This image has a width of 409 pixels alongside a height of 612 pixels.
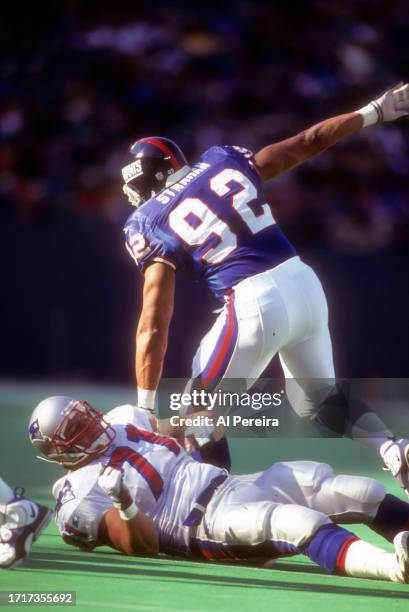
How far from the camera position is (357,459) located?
294 inches

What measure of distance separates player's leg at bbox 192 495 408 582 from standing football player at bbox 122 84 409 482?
0.67m

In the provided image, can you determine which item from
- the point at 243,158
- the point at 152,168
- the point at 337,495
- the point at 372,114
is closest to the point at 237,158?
the point at 243,158

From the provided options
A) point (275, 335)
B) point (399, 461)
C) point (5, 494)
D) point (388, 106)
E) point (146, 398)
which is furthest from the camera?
point (388, 106)

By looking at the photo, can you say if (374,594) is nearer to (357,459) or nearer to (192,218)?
(192,218)

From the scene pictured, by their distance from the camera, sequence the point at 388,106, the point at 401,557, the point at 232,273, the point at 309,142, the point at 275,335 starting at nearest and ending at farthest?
1. the point at 401,557
2. the point at 275,335
3. the point at 232,273
4. the point at 309,142
5. the point at 388,106

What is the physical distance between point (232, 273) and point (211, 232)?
8.1 inches

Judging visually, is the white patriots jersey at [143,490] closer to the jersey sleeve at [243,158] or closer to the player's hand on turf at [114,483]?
the player's hand on turf at [114,483]

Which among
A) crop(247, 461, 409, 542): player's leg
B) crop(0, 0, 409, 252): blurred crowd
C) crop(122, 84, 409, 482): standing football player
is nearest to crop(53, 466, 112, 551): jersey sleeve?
crop(247, 461, 409, 542): player's leg

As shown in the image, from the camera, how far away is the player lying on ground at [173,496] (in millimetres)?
4211

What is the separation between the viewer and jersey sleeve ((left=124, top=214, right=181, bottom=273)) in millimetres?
5242

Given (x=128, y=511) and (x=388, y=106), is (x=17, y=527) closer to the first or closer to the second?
(x=128, y=511)

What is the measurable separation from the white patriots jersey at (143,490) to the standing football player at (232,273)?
1.56ft

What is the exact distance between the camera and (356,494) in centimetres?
436

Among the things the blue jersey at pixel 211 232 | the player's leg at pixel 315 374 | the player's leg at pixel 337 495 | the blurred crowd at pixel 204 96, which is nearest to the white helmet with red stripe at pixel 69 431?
the player's leg at pixel 337 495
